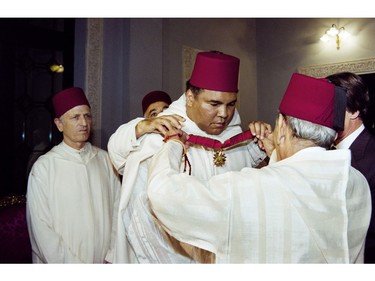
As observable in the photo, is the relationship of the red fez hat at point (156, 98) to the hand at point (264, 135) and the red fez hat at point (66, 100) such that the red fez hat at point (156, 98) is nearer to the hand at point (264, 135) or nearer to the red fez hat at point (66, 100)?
the red fez hat at point (66, 100)

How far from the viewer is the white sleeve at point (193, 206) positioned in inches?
52.2

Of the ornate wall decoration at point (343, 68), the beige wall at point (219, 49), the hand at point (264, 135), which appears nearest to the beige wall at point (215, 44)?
the beige wall at point (219, 49)

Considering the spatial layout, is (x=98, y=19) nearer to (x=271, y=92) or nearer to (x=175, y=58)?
(x=175, y=58)

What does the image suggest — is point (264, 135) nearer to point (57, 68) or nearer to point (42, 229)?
point (42, 229)

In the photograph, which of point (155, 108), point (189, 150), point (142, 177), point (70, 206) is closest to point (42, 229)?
point (70, 206)

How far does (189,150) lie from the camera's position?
6.38 ft

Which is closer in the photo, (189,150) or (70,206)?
(189,150)

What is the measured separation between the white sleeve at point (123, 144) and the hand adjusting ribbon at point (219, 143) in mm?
267

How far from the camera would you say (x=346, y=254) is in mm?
1375

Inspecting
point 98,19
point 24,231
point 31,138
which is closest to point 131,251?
point 24,231

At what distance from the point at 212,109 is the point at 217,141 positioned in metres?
0.18

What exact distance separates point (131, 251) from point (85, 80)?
2.86 metres

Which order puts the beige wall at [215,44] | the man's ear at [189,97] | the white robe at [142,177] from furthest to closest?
the beige wall at [215,44], the man's ear at [189,97], the white robe at [142,177]

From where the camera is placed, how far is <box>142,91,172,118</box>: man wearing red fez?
3.47 m
